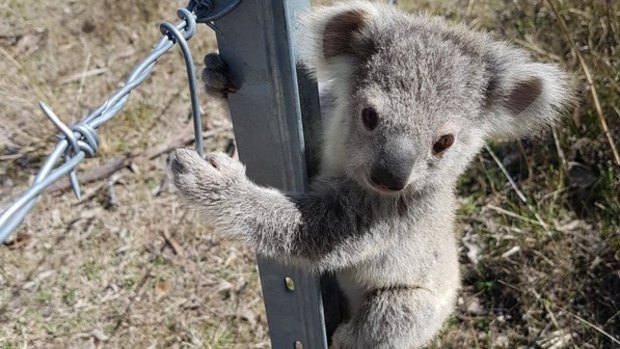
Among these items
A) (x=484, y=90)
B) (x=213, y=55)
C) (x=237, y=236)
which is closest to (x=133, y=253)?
(x=237, y=236)

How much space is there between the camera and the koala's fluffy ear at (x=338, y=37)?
232 cm

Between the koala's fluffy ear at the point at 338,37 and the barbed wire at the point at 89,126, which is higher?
the barbed wire at the point at 89,126

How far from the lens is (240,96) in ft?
6.45

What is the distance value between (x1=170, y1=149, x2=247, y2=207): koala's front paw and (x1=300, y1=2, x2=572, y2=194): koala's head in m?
0.41

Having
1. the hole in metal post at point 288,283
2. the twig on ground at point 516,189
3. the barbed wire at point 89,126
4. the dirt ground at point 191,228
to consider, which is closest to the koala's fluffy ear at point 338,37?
the barbed wire at point 89,126

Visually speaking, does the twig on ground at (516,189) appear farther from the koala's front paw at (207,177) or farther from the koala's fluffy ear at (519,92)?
the koala's front paw at (207,177)

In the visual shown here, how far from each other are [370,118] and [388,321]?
94 centimetres

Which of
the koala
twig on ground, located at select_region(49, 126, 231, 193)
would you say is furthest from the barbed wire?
twig on ground, located at select_region(49, 126, 231, 193)

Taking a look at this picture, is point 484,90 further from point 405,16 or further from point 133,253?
point 133,253

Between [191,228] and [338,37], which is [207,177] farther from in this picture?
[191,228]

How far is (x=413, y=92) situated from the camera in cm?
219

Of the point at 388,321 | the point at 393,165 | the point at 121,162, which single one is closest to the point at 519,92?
the point at 393,165

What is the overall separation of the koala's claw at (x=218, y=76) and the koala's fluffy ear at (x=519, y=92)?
989mm

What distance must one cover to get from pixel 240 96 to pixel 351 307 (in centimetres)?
133
